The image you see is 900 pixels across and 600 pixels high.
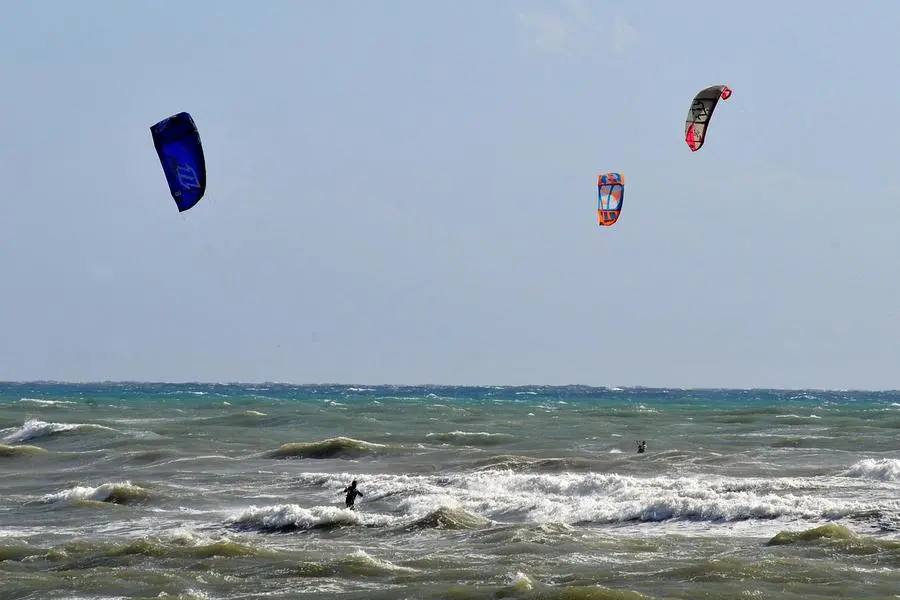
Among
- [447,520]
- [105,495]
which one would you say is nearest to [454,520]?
[447,520]

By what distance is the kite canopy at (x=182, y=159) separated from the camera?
16.7m

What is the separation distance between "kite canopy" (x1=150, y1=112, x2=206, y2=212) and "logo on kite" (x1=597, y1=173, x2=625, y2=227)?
15539 millimetres

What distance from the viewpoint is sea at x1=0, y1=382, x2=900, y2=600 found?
13.2 metres

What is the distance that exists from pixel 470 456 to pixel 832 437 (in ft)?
37.3

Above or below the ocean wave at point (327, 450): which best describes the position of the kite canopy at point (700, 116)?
above

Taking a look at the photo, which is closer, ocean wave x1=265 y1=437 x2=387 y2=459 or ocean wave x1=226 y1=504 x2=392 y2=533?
ocean wave x1=226 y1=504 x2=392 y2=533

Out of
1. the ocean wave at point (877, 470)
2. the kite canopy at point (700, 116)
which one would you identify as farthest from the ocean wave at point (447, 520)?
the kite canopy at point (700, 116)

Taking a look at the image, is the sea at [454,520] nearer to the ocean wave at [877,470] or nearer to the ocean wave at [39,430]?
the ocean wave at [877,470]

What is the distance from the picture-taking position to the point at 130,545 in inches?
603

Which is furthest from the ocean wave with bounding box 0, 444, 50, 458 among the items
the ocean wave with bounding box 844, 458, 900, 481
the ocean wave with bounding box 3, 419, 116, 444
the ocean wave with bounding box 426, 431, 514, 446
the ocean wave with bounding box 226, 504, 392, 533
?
the ocean wave with bounding box 844, 458, 900, 481

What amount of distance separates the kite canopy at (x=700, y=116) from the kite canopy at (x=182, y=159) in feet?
44.5

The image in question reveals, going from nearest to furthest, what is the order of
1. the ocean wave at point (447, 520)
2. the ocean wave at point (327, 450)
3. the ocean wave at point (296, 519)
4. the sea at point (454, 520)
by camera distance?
the sea at point (454, 520) → the ocean wave at point (447, 520) → the ocean wave at point (296, 519) → the ocean wave at point (327, 450)

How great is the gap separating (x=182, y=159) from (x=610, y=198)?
16.1m

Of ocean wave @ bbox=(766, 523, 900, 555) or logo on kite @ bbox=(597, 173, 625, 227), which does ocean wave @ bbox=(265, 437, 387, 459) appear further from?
ocean wave @ bbox=(766, 523, 900, 555)
